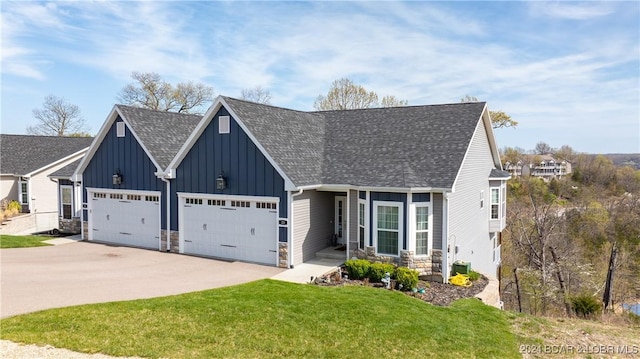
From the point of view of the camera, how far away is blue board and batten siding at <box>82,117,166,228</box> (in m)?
18.3

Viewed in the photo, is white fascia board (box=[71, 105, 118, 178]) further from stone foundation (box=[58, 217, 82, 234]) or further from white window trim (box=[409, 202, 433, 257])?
white window trim (box=[409, 202, 433, 257])

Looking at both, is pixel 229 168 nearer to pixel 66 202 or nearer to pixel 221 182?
pixel 221 182

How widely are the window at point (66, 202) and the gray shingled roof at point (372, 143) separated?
12.0 metres

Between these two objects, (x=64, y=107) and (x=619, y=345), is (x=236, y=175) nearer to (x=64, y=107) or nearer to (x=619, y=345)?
(x=619, y=345)

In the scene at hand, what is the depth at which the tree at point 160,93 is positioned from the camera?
52.1 meters

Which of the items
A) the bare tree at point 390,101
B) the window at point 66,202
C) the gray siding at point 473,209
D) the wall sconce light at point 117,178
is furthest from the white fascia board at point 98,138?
the bare tree at point 390,101

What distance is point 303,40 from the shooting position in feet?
74.3

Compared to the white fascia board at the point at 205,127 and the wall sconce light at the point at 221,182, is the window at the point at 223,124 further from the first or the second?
the wall sconce light at the point at 221,182

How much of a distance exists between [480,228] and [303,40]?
12905 millimetres

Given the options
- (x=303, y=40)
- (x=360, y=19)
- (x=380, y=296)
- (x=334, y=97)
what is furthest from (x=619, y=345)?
(x=334, y=97)

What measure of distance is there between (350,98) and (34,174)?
92.0ft

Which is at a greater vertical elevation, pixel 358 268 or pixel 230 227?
pixel 230 227

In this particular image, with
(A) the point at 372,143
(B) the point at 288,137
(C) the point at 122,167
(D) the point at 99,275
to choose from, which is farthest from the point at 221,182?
(A) the point at 372,143

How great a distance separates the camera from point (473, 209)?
58.2ft
